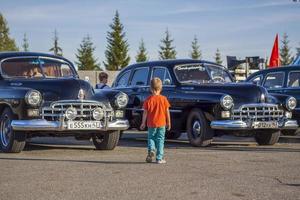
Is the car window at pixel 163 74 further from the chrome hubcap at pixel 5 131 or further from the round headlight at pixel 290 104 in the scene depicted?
the chrome hubcap at pixel 5 131

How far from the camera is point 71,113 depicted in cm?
1057

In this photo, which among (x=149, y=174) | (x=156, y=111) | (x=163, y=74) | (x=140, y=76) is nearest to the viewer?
(x=149, y=174)

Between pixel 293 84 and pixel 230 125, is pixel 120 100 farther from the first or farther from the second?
pixel 293 84

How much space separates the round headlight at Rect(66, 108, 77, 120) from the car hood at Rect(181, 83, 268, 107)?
2.89 metres

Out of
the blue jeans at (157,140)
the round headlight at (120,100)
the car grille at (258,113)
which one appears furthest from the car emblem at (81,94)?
the car grille at (258,113)

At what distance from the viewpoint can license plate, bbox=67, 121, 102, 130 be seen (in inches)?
412

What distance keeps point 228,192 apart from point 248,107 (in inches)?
218

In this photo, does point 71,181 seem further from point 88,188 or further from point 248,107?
point 248,107

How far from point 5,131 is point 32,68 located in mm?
1656

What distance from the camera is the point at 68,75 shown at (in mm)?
12758

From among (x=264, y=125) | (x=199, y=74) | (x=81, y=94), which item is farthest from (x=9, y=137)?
(x=264, y=125)

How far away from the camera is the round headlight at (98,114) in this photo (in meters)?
10.8

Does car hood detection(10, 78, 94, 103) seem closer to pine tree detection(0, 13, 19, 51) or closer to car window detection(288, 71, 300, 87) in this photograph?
car window detection(288, 71, 300, 87)

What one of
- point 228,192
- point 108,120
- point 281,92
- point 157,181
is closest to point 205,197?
point 228,192
